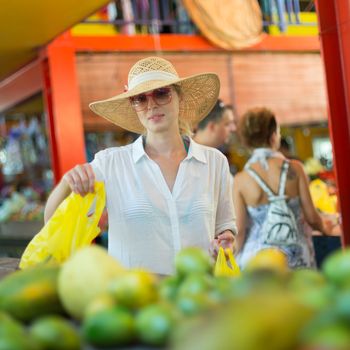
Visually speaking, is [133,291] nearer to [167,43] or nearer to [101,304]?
[101,304]

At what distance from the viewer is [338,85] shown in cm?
392

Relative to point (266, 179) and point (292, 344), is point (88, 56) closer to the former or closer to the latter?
point (266, 179)

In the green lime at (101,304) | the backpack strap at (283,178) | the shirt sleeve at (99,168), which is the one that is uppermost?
the shirt sleeve at (99,168)

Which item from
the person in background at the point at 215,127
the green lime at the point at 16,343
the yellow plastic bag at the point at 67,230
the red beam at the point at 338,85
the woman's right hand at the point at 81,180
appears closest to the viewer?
the green lime at the point at 16,343

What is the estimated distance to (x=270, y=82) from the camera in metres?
8.98

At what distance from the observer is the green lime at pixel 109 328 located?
3.70 feet

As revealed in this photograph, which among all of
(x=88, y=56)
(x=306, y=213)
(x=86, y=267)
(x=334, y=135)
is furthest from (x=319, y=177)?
(x=86, y=267)

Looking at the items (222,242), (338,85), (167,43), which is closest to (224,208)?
(222,242)

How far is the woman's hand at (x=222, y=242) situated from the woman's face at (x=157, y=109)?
0.47 meters

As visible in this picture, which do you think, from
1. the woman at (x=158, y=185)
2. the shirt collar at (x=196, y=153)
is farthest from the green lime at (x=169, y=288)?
the shirt collar at (x=196, y=153)

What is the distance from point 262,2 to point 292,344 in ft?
29.1

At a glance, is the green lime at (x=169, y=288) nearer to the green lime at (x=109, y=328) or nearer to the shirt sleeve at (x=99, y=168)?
the green lime at (x=109, y=328)

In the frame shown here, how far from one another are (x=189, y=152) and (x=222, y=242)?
0.38 m

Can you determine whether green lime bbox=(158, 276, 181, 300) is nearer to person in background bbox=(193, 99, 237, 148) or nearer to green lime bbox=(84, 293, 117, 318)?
green lime bbox=(84, 293, 117, 318)
